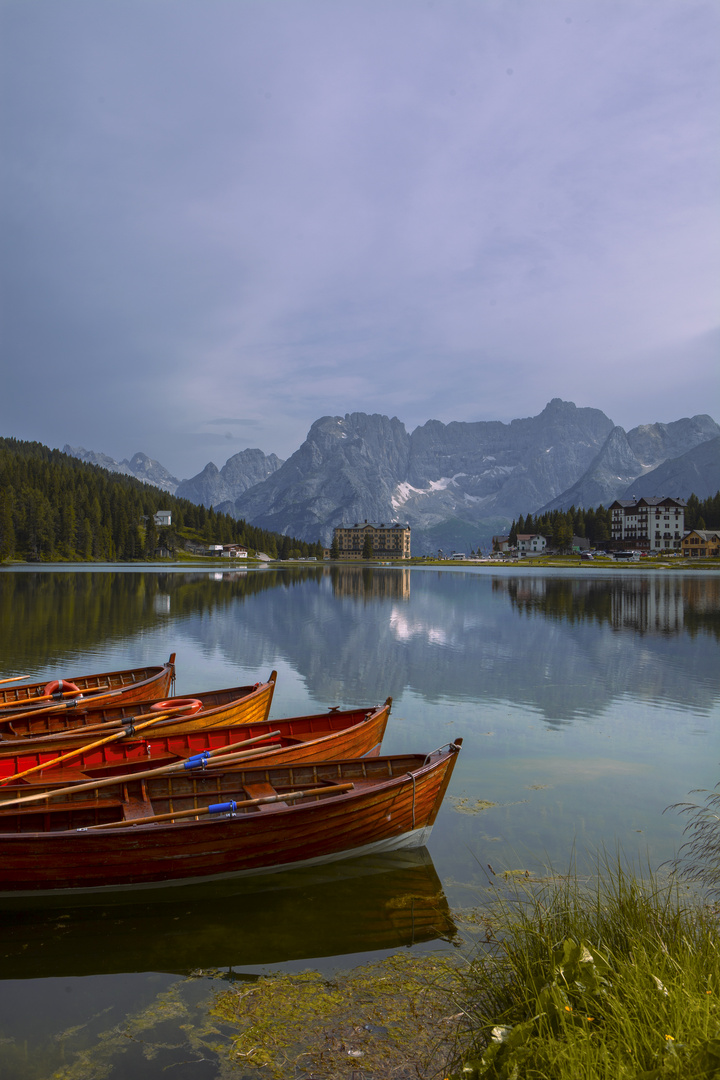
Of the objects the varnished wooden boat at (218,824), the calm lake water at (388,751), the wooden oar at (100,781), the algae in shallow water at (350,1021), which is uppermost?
the wooden oar at (100,781)

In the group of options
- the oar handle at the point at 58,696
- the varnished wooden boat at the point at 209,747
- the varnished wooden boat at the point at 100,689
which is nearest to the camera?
the varnished wooden boat at the point at 209,747

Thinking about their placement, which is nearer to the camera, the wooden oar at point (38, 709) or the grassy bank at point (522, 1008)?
the grassy bank at point (522, 1008)

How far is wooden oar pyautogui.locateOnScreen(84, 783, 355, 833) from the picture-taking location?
10.8 m

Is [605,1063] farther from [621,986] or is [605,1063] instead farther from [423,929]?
[423,929]

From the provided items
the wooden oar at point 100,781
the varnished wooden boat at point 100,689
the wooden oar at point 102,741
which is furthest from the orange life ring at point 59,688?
the wooden oar at point 100,781

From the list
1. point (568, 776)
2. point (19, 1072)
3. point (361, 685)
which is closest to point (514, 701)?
point (361, 685)

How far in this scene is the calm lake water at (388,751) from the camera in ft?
28.2

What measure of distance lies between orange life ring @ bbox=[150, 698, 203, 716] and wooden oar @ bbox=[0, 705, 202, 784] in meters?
0.22

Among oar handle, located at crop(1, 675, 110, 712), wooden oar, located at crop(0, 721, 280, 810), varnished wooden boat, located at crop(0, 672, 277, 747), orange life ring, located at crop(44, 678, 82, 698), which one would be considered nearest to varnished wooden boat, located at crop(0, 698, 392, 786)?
wooden oar, located at crop(0, 721, 280, 810)

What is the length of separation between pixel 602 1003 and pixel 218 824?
681 cm

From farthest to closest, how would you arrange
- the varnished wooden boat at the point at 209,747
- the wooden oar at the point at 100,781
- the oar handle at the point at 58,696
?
the oar handle at the point at 58,696 → the varnished wooden boat at the point at 209,747 → the wooden oar at the point at 100,781

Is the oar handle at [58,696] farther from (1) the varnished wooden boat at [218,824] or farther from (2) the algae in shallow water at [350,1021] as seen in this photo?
(2) the algae in shallow water at [350,1021]

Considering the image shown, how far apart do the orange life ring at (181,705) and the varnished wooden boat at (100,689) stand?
2209 mm

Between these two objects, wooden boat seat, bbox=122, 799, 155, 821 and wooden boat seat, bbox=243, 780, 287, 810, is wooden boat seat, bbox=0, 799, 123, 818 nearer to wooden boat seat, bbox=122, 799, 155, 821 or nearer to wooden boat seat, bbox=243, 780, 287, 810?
wooden boat seat, bbox=122, 799, 155, 821
